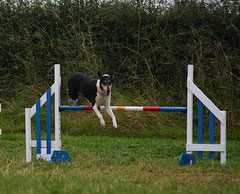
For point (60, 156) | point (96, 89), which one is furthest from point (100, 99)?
point (60, 156)

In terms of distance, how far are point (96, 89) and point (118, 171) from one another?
1553 mm

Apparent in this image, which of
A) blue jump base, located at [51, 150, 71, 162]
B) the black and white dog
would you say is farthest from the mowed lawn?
the black and white dog

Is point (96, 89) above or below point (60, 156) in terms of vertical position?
above

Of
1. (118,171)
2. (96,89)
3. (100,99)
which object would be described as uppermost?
(96,89)

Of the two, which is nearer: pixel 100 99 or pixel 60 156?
pixel 60 156

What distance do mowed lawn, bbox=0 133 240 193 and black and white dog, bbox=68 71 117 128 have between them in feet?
2.35

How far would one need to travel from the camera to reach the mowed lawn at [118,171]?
3.89 meters

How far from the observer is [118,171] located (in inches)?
193

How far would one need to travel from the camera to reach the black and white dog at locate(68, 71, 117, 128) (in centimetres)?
583

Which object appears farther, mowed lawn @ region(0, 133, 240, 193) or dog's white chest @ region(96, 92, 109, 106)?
dog's white chest @ region(96, 92, 109, 106)

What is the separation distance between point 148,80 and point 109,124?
175cm

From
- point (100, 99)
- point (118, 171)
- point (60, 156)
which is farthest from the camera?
point (100, 99)

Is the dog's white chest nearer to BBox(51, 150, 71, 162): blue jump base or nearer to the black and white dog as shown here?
the black and white dog

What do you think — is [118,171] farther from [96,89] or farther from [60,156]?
[96,89]
